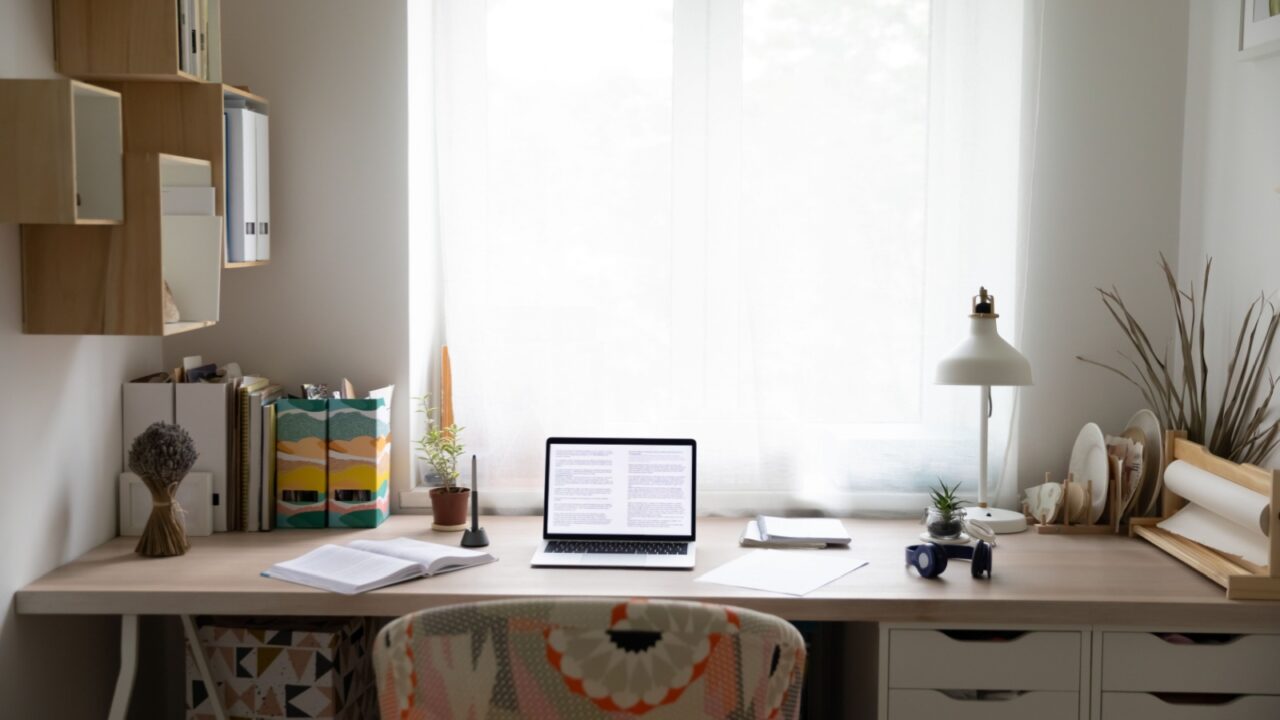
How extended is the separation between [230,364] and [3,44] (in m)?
0.88

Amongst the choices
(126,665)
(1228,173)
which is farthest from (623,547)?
(1228,173)

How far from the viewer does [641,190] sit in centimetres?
283

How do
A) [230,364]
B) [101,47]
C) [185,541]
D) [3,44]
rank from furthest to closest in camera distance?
[230,364]
[185,541]
[101,47]
[3,44]

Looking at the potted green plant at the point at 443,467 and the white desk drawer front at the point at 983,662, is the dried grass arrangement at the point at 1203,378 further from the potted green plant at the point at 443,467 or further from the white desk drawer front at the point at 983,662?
the potted green plant at the point at 443,467

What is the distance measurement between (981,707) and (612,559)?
0.76 m

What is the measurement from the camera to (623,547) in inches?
99.0

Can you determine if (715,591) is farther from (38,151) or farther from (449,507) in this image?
(38,151)

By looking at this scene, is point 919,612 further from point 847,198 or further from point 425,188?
point 425,188

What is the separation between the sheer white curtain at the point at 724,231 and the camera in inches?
109

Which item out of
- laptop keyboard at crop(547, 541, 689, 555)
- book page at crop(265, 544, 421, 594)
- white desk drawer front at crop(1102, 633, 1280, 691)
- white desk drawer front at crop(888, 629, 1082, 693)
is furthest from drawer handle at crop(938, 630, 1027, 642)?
book page at crop(265, 544, 421, 594)

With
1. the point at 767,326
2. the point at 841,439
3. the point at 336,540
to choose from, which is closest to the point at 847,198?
the point at 767,326

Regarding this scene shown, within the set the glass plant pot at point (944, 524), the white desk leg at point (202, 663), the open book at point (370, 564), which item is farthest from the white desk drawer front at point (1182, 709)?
the white desk leg at point (202, 663)

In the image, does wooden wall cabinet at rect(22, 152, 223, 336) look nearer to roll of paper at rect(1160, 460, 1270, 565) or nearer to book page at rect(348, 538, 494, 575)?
book page at rect(348, 538, 494, 575)

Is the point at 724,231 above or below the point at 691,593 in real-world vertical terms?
above
